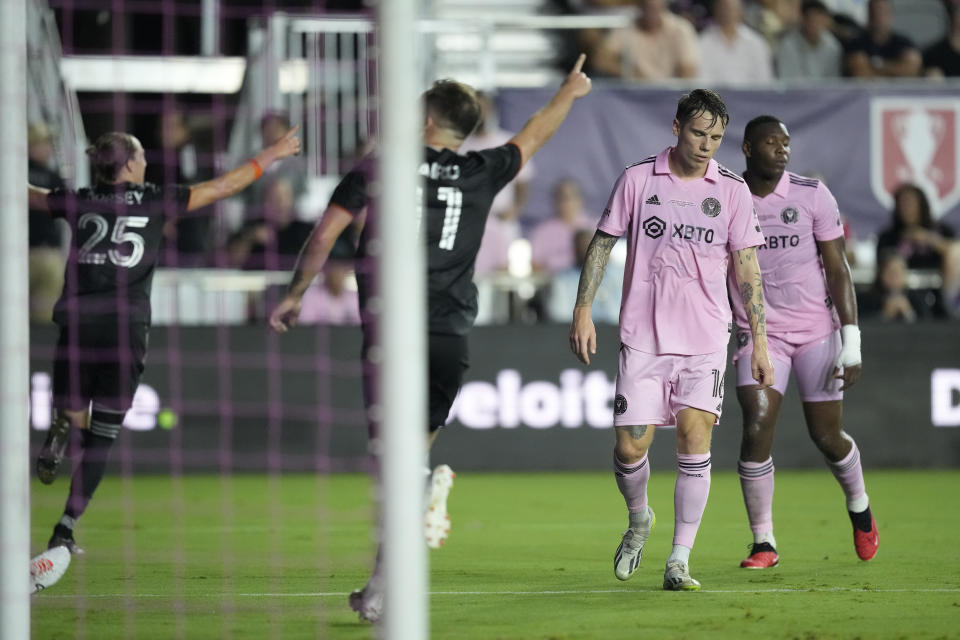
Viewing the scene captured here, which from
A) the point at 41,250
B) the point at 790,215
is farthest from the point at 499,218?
the point at 790,215

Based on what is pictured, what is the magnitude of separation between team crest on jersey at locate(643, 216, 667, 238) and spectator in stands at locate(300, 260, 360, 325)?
6711 millimetres

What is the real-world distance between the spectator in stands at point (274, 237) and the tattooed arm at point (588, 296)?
21.9 feet

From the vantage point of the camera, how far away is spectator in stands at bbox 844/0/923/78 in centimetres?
1617

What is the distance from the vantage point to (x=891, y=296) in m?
13.5

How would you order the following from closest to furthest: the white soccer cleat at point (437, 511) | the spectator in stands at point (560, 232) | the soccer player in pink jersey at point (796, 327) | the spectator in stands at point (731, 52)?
the white soccer cleat at point (437, 511)
the soccer player in pink jersey at point (796, 327)
the spectator in stands at point (560, 232)
the spectator in stands at point (731, 52)

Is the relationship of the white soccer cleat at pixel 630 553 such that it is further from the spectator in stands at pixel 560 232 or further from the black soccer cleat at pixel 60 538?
the spectator in stands at pixel 560 232

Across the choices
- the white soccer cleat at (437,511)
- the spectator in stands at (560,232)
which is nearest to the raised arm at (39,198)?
the white soccer cleat at (437,511)

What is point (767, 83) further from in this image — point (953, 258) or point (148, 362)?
point (148, 362)

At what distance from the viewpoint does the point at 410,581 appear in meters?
4.29

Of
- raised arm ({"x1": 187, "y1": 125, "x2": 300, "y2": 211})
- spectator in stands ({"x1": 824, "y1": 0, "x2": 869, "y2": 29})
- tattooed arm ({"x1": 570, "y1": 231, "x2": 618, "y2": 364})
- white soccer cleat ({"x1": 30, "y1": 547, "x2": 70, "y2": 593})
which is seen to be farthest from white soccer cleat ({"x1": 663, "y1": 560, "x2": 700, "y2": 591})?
spectator in stands ({"x1": 824, "y1": 0, "x2": 869, "y2": 29})

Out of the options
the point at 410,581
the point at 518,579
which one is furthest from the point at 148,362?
the point at 410,581

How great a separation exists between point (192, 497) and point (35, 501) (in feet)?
3.85

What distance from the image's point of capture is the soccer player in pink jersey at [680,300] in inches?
266

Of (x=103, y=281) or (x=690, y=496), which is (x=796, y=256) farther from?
(x=103, y=281)
